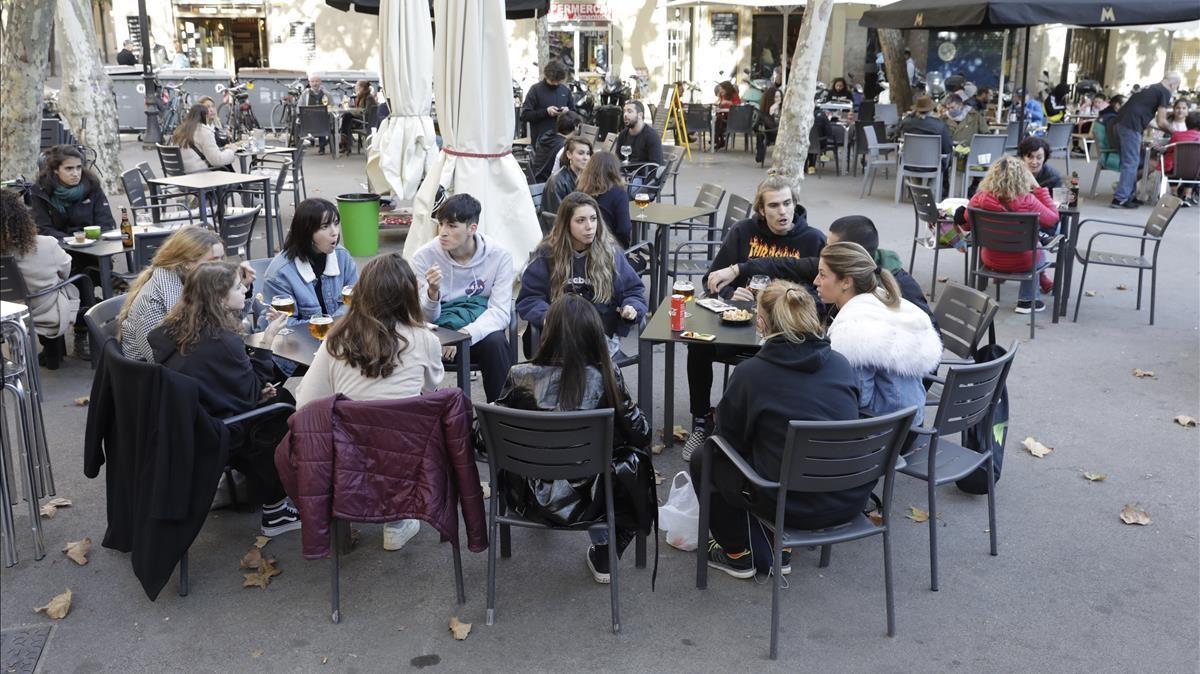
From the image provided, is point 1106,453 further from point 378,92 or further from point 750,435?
point 378,92

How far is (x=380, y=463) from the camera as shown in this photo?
3764mm

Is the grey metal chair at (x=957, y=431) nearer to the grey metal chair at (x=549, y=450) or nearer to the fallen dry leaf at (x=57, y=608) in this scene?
the grey metal chair at (x=549, y=450)

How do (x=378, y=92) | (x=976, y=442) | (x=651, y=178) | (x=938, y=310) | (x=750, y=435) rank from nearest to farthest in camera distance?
(x=750, y=435) → (x=976, y=442) → (x=938, y=310) → (x=651, y=178) → (x=378, y=92)

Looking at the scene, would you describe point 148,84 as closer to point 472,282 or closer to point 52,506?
point 472,282

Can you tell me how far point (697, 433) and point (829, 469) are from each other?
1.88 meters

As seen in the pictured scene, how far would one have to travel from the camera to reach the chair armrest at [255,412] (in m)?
4.11

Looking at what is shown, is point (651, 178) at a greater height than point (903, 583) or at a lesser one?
greater

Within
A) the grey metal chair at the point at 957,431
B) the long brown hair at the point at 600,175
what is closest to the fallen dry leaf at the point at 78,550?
the grey metal chair at the point at 957,431

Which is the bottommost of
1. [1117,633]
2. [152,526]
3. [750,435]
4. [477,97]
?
[1117,633]

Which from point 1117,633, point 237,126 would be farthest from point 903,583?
point 237,126

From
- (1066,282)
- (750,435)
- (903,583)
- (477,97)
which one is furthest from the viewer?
(1066,282)

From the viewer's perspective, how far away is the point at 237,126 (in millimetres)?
20562

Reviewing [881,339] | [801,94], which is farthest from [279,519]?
[801,94]

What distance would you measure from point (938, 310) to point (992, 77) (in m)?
17.8
